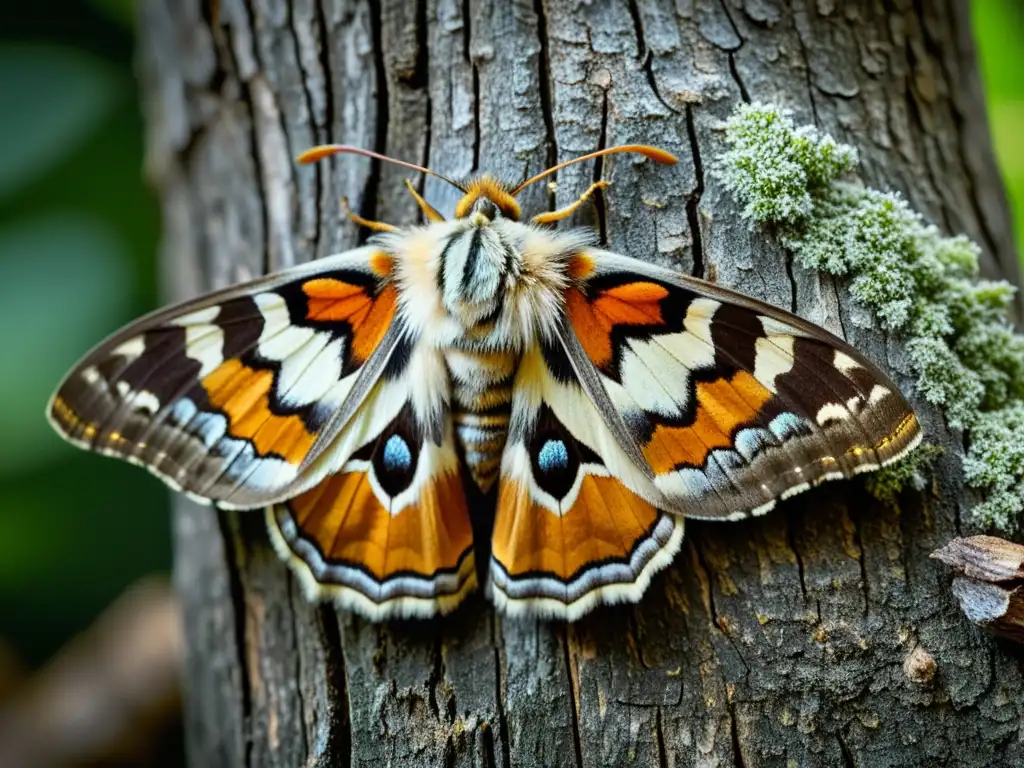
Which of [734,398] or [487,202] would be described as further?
[487,202]

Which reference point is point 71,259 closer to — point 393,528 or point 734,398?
point 393,528

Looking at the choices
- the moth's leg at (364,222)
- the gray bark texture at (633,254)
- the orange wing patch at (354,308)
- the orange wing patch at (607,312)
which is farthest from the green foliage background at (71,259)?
the orange wing patch at (607,312)

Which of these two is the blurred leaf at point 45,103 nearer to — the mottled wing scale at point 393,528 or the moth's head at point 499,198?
the moth's head at point 499,198

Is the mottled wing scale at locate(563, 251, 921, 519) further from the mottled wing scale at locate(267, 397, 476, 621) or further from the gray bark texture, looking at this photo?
the mottled wing scale at locate(267, 397, 476, 621)

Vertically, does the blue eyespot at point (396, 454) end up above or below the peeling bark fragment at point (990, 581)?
above

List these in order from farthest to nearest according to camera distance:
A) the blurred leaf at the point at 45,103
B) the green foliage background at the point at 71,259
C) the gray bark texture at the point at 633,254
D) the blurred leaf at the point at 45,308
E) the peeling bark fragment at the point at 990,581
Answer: the blurred leaf at the point at 45,103
the green foliage background at the point at 71,259
the blurred leaf at the point at 45,308
the gray bark texture at the point at 633,254
the peeling bark fragment at the point at 990,581

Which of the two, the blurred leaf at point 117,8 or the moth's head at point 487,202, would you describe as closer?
the moth's head at point 487,202

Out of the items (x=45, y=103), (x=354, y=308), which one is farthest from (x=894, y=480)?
(x=45, y=103)

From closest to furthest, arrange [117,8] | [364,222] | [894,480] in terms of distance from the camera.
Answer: [894,480] < [364,222] < [117,8]
